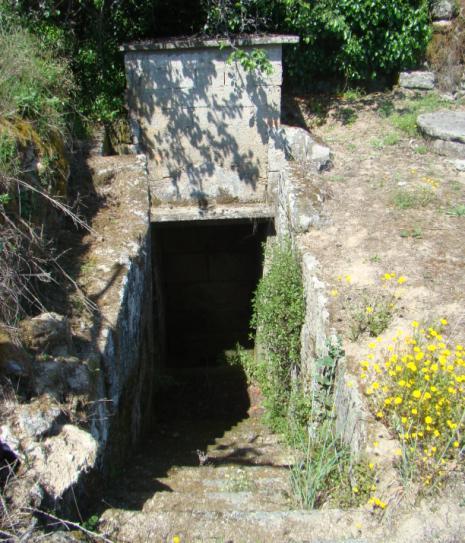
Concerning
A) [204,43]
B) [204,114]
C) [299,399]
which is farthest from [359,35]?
[299,399]

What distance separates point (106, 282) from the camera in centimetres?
466

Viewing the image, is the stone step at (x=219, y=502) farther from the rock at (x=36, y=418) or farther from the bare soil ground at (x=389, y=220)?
the bare soil ground at (x=389, y=220)

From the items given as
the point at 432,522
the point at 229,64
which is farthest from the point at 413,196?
the point at 432,522

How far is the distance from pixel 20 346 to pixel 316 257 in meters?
3.02

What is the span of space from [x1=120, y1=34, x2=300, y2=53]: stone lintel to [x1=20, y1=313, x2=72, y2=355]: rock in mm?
4806

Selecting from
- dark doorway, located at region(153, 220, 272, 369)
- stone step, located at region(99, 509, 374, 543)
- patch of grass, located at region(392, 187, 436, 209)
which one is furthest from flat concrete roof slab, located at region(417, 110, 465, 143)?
stone step, located at region(99, 509, 374, 543)

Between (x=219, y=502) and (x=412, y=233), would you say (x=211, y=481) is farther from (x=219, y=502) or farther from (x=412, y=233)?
(x=412, y=233)

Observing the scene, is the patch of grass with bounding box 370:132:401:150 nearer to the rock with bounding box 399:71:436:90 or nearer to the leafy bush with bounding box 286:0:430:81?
the leafy bush with bounding box 286:0:430:81

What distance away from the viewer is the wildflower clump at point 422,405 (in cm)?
323

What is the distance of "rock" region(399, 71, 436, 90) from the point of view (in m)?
8.72

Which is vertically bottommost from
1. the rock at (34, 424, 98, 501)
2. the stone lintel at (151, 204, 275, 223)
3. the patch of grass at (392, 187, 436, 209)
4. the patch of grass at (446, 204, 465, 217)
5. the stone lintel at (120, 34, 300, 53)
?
the rock at (34, 424, 98, 501)

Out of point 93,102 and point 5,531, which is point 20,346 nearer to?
point 5,531

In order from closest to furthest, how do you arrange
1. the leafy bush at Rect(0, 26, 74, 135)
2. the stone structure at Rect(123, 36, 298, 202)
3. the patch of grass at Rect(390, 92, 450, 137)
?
the leafy bush at Rect(0, 26, 74, 135), the stone structure at Rect(123, 36, 298, 202), the patch of grass at Rect(390, 92, 450, 137)

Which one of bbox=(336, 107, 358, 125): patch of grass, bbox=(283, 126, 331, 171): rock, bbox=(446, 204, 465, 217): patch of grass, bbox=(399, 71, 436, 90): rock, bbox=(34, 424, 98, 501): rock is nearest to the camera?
bbox=(34, 424, 98, 501): rock
